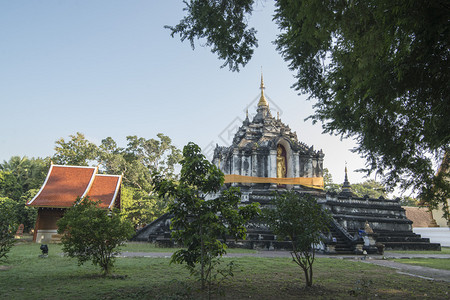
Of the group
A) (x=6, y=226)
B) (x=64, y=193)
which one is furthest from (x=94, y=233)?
(x=64, y=193)

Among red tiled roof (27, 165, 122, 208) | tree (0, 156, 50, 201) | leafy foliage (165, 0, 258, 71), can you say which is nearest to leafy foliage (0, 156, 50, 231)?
tree (0, 156, 50, 201)

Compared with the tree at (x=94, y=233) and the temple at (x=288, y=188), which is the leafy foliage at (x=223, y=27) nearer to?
the tree at (x=94, y=233)

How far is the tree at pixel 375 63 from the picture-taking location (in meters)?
4.51

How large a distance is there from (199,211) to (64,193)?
62.5 ft

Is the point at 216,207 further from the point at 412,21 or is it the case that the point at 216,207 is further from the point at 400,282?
the point at 400,282

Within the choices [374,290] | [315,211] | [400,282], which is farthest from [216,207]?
[400,282]

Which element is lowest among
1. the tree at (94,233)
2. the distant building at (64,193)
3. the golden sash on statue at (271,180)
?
the tree at (94,233)

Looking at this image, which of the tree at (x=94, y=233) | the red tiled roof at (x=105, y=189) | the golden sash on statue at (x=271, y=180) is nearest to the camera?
the tree at (x=94, y=233)

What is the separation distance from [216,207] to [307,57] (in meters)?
4.75

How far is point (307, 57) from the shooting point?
8.28 m

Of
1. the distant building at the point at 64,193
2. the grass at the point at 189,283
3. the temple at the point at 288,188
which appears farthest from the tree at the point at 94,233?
the distant building at the point at 64,193

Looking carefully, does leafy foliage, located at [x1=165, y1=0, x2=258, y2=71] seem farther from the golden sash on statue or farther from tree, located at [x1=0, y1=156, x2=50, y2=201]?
tree, located at [x1=0, y1=156, x2=50, y2=201]

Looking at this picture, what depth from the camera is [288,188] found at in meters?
25.4

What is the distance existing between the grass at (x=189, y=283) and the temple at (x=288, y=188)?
262 inches
